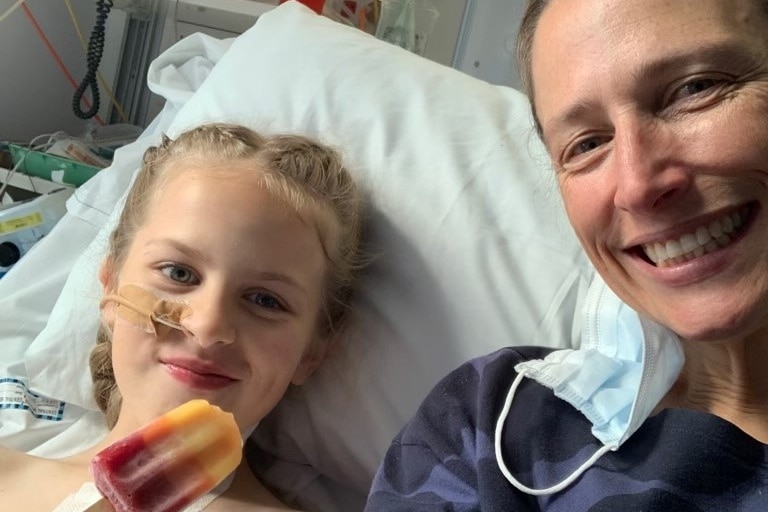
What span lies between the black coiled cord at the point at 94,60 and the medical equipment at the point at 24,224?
448 mm

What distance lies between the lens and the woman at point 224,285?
1125mm

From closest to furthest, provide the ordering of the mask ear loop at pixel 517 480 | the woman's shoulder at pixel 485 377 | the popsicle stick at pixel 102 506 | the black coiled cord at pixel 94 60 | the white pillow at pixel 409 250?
the popsicle stick at pixel 102 506 < the mask ear loop at pixel 517 480 < the woman's shoulder at pixel 485 377 < the white pillow at pixel 409 250 < the black coiled cord at pixel 94 60

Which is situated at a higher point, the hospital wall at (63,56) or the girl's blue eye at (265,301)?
the hospital wall at (63,56)

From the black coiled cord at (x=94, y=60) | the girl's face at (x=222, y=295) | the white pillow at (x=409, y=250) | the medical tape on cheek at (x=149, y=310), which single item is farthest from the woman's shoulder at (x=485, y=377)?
the black coiled cord at (x=94, y=60)

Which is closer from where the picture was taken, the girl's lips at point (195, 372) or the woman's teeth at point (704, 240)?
the woman's teeth at point (704, 240)

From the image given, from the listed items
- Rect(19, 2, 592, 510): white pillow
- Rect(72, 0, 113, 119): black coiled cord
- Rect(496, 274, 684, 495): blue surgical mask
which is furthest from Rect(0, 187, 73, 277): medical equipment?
Rect(496, 274, 684, 495): blue surgical mask

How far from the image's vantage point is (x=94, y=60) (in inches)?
84.4

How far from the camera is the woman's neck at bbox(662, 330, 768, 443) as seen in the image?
35.6 inches

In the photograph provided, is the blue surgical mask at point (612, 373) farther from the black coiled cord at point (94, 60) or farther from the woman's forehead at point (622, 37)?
the black coiled cord at point (94, 60)

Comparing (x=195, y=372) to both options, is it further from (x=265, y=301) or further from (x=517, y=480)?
A: (x=517, y=480)

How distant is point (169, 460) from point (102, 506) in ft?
0.31

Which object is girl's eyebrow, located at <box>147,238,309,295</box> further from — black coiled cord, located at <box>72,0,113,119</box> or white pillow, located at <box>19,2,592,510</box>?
black coiled cord, located at <box>72,0,113,119</box>

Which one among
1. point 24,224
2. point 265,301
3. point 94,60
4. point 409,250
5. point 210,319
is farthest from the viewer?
point 94,60

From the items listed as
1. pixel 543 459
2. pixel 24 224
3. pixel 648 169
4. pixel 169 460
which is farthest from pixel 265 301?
pixel 24 224
